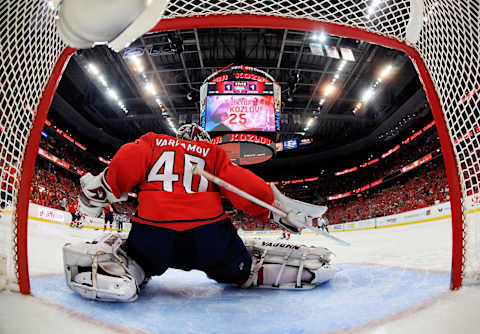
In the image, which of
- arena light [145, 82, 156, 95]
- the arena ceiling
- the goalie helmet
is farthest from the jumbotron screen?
arena light [145, 82, 156, 95]

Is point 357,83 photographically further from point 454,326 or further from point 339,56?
point 454,326

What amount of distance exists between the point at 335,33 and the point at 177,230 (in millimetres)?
1063

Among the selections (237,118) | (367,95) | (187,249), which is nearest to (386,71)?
(367,95)

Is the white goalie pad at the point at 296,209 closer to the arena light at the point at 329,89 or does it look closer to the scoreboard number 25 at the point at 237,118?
the scoreboard number 25 at the point at 237,118

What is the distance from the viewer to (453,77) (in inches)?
46.7

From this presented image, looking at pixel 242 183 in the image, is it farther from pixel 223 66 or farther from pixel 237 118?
pixel 223 66

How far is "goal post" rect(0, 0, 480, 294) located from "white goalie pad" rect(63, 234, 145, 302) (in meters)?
0.15

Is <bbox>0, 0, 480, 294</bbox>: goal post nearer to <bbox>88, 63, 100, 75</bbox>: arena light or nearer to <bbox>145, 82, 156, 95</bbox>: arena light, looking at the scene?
<bbox>88, 63, 100, 75</bbox>: arena light

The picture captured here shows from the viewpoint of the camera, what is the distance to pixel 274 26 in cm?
119

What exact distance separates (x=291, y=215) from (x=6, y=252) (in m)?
1.09

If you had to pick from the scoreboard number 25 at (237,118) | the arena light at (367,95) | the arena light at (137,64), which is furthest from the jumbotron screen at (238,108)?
the arena light at (367,95)

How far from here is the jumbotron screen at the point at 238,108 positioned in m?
6.80

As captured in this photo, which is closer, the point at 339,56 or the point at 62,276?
the point at 62,276

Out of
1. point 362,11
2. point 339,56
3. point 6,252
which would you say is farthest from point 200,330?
point 339,56
